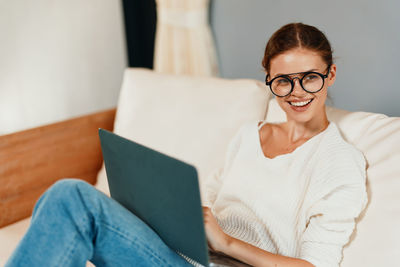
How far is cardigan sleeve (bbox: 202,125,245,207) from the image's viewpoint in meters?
1.35

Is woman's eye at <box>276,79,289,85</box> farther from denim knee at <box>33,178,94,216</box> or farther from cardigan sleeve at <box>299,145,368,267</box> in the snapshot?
denim knee at <box>33,178,94,216</box>

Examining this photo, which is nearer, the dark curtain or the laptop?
the laptop

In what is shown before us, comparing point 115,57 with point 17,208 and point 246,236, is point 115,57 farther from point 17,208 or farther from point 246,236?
point 246,236

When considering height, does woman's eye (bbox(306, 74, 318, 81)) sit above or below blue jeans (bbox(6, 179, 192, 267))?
above

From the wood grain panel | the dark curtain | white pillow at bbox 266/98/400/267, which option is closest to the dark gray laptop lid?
white pillow at bbox 266/98/400/267

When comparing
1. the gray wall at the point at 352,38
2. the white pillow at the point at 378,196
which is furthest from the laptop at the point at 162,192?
the gray wall at the point at 352,38

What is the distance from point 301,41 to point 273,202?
43 cm

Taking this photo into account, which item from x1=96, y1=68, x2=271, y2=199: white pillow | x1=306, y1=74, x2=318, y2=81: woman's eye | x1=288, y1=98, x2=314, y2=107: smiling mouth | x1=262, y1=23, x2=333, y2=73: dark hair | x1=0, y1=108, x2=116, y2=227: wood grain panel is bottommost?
x1=0, y1=108, x2=116, y2=227: wood grain panel

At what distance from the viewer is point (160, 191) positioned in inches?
Answer: 35.8

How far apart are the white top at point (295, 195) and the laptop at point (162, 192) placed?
0.16 meters

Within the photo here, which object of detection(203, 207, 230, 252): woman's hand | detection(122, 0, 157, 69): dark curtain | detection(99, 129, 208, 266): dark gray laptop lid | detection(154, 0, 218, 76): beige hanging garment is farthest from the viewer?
detection(122, 0, 157, 69): dark curtain

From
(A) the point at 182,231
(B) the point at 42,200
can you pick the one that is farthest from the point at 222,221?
(B) the point at 42,200

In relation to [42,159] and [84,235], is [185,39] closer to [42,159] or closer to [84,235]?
[42,159]

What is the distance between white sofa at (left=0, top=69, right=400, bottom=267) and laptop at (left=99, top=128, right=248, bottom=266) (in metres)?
0.35
